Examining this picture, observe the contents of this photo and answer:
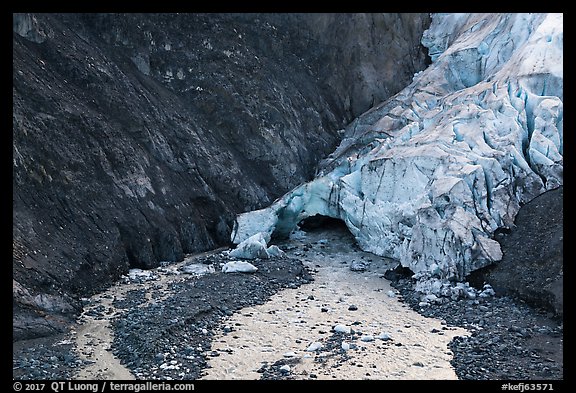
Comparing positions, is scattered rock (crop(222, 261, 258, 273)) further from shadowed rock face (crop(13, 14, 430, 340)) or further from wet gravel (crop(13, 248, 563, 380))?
shadowed rock face (crop(13, 14, 430, 340))

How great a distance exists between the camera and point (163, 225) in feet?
48.0

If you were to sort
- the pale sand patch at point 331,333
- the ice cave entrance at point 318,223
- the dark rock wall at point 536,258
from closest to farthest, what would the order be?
the pale sand patch at point 331,333 < the dark rock wall at point 536,258 < the ice cave entrance at point 318,223

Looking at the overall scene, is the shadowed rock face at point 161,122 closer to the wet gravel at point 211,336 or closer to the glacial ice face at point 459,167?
the wet gravel at point 211,336

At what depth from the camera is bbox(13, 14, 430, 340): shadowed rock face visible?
1206cm

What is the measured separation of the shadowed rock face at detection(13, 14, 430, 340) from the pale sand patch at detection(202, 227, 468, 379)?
3.35 metres

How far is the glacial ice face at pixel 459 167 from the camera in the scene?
43.1ft

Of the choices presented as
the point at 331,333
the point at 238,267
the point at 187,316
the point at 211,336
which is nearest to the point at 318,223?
the point at 238,267

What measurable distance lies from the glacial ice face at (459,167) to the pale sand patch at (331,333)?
1.66 metres

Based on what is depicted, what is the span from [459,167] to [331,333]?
5.96 m

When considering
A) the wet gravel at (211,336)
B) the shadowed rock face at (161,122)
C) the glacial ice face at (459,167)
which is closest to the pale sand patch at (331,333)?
the wet gravel at (211,336)

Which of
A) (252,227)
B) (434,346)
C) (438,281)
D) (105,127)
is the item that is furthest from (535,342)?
(105,127)

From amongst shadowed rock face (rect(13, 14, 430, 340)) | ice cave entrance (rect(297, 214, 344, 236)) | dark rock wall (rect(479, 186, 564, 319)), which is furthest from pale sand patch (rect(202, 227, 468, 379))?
ice cave entrance (rect(297, 214, 344, 236))
